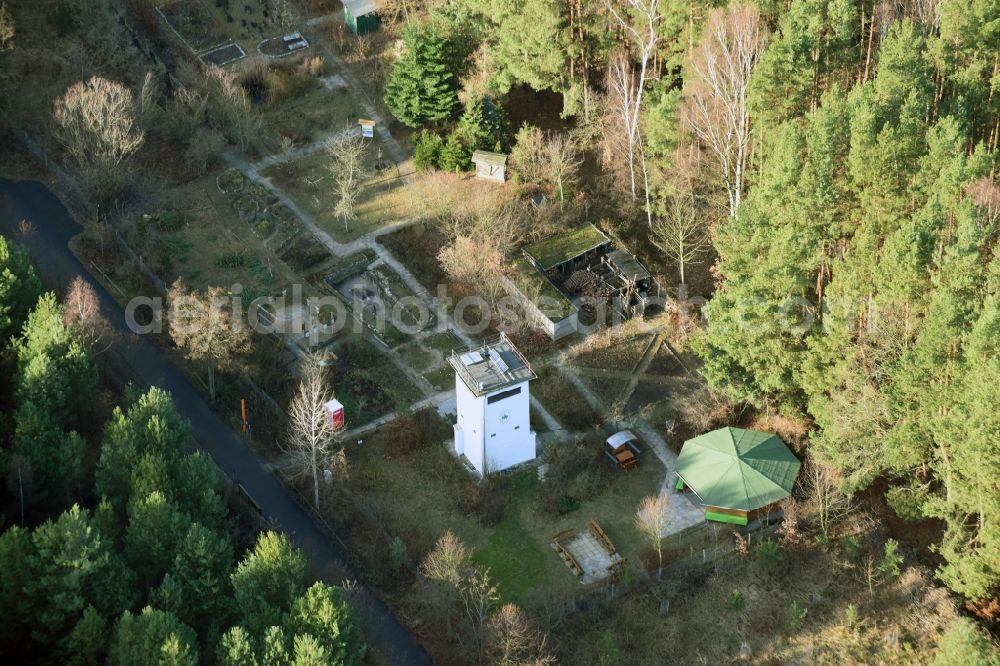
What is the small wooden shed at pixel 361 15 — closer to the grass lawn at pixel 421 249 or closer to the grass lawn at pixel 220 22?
the grass lawn at pixel 220 22

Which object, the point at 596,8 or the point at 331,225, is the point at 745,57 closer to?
the point at 596,8

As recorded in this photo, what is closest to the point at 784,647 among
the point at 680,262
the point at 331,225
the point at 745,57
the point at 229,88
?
the point at 680,262

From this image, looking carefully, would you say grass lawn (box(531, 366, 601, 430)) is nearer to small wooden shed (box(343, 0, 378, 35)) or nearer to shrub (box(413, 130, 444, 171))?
shrub (box(413, 130, 444, 171))

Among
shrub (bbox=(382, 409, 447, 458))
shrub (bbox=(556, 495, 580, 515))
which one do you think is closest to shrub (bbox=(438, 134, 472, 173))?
shrub (bbox=(382, 409, 447, 458))

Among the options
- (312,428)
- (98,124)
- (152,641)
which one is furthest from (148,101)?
(152,641)

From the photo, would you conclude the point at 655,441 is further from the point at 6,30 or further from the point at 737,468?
the point at 6,30
